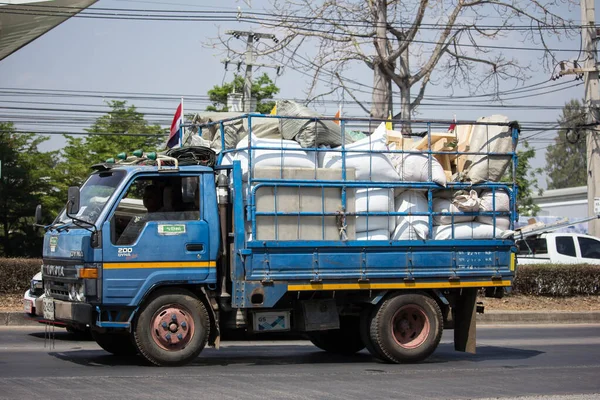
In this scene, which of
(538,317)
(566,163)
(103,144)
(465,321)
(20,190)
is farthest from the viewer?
(566,163)

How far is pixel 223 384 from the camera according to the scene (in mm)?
8352

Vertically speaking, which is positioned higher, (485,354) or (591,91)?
(591,91)

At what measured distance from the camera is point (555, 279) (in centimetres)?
1944

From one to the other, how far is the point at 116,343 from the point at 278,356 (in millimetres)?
2138

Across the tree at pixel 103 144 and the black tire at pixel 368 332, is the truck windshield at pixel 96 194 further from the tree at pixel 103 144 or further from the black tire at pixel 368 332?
the tree at pixel 103 144

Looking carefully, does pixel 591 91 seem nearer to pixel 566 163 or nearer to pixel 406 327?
pixel 406 327

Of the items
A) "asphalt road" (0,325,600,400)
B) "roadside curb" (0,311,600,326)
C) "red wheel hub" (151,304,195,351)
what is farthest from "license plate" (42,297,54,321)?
"roadside curb" (0,311,600,326)

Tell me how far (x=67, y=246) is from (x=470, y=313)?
5101 millimetres

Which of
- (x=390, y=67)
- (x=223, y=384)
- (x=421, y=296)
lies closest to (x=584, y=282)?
(x=390, y=67)

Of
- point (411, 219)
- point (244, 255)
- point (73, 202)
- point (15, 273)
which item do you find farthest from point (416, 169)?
point (15, 273)

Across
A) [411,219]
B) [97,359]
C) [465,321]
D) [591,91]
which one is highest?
[591,91]

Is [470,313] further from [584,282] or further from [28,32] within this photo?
[28,32]

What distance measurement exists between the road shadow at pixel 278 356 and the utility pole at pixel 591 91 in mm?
14149

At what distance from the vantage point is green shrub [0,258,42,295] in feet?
55.1
